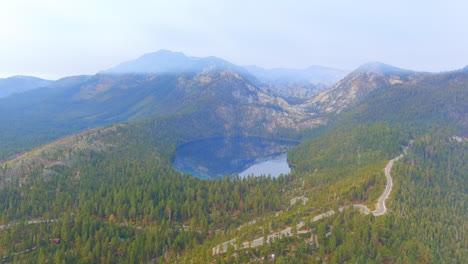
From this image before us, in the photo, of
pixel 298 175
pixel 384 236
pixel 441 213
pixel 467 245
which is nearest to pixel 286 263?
pixel 384 236

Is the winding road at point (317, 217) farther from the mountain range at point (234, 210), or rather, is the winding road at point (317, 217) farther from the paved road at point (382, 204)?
the mountain range at point (234, 210)

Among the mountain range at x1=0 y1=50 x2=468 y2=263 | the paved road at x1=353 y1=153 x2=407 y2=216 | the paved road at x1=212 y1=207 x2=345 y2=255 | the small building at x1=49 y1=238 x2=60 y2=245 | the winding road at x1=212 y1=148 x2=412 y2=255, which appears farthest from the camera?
the paved road at x1=353 y1=153 x2=407 y2=216

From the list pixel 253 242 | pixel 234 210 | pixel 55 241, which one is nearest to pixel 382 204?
pixel 253 242

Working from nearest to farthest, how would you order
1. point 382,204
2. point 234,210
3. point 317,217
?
point 317,217, point 382,204, point 234,210

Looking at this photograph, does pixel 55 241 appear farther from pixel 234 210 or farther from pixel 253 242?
pixel 234 210

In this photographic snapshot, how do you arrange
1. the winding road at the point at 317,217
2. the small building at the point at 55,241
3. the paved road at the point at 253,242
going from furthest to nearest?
the small building at the point at 55,241, the winding road at the point at 317,217, the paved road at the point at 253,242

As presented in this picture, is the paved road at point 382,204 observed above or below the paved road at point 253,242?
above

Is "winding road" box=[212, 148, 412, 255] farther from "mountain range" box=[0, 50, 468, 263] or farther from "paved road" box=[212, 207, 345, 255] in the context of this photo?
"mountain range" box=[0, 50, 468, 263]

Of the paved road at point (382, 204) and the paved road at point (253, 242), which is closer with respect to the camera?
the paved road at point (253, 242)

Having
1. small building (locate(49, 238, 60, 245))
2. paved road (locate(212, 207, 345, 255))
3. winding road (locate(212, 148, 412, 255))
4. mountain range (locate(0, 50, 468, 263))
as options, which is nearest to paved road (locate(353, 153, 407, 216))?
winding road (locate(212, 148, 412, 255))

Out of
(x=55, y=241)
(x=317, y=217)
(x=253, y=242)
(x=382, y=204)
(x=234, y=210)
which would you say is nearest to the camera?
(x=253, y=242)

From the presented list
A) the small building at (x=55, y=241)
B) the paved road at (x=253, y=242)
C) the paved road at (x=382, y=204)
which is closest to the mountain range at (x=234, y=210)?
the paved road at (x=253, y=242)
